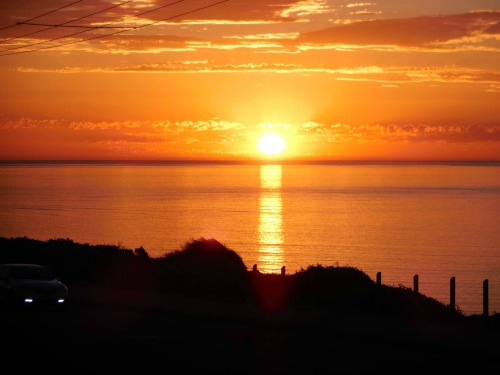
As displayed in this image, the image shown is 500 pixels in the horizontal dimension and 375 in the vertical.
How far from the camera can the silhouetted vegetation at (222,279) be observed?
2430cm

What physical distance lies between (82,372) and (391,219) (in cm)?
10621

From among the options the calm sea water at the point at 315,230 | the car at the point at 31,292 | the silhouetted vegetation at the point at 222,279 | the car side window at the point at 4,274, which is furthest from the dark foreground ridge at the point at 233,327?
the calm sea water at the point at 315,230

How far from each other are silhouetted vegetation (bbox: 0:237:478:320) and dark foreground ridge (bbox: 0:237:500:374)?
65mm

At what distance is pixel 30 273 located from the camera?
79.3 feet

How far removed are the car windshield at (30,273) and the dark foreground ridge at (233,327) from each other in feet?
3.43

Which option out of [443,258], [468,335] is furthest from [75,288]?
[443,258]

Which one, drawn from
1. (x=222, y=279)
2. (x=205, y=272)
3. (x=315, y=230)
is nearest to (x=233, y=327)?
(x=222, y=279)

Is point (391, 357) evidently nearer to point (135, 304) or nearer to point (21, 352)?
point (21, 352)

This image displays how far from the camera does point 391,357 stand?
15836 millimetres

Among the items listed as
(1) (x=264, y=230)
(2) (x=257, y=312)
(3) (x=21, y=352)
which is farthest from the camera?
(1) (x=264, y=230)

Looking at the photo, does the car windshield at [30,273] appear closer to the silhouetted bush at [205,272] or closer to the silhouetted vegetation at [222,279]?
the silhouetted vegetation at [222,279]

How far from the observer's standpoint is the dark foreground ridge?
48.3ft

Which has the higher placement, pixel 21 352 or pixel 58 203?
pixel 58 203

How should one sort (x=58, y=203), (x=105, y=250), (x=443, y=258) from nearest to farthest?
(x=105, y=250), (x=443, y=258), (x=58, y=203)
